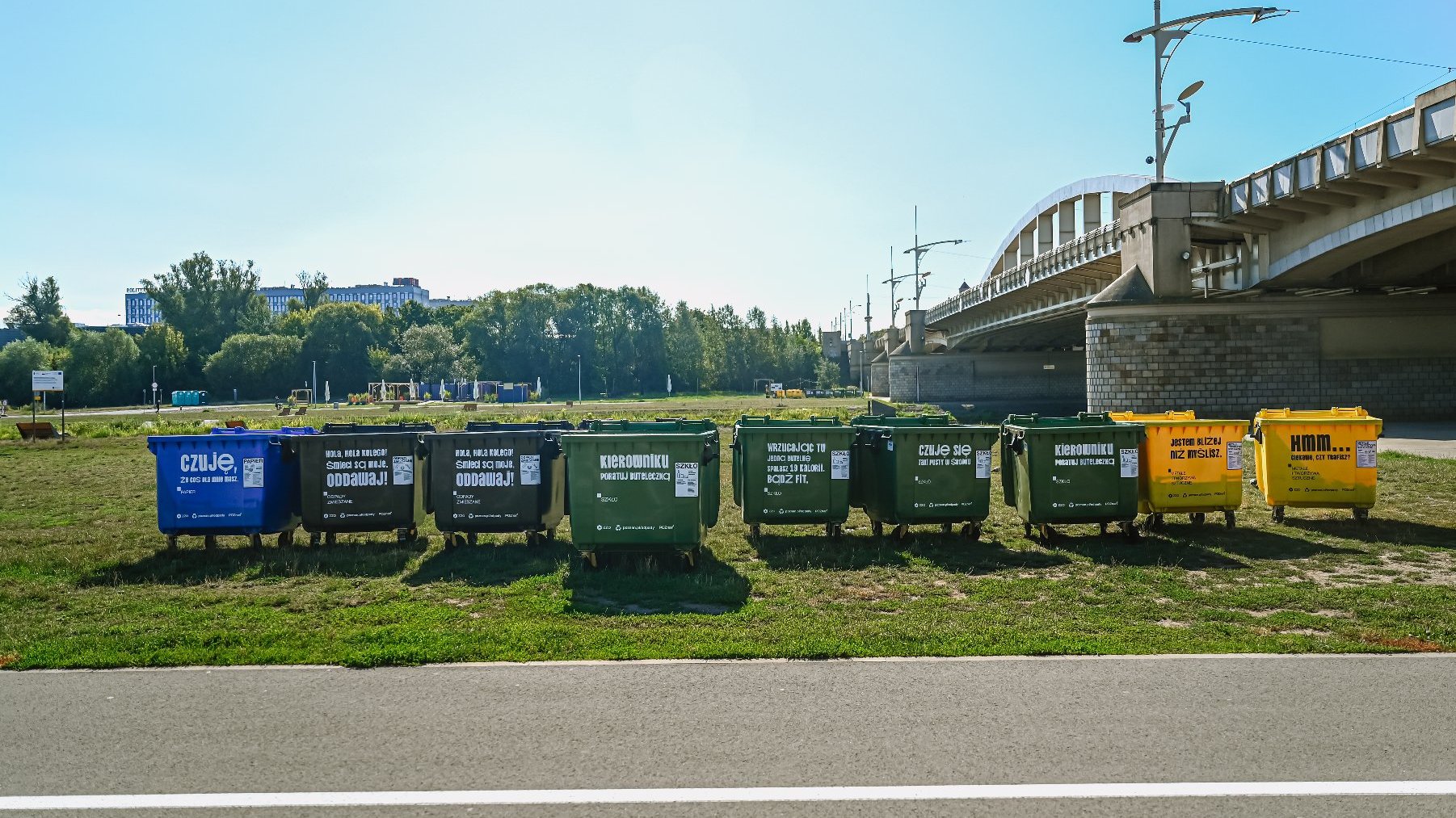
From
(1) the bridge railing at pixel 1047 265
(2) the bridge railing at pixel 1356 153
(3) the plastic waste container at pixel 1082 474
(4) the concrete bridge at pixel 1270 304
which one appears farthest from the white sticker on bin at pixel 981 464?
(1) the bridge railing at pixel 1047 265

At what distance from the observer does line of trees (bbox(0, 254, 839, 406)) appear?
4097 inches

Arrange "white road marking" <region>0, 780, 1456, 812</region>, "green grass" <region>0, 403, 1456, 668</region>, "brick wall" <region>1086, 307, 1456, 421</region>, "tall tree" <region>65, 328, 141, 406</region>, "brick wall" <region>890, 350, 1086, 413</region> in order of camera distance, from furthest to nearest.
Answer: "tall tree" <region>65, 328, 141, 406</region> → "brick wall" <region>890, 350, 1086, 413</region> → "brick wall" <region>1086, 307, 1456, 421</region> → "green grass" <region>0, 403, 1456, 668</region> → "white road marking" <region>0, 780, 1456, 812</region>

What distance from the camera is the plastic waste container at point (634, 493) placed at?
29.0ft

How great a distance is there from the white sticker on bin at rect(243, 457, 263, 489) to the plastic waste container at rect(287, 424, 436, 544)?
16.0 inches

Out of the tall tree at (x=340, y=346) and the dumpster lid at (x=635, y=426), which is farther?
the tall tree at (x=340, y=346)

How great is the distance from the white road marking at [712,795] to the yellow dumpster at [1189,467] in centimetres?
706

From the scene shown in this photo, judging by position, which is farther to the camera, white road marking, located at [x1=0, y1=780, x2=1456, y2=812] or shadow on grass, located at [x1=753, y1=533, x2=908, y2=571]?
shadow on grass, located at [x1=753, y1=533, x2=908, y2=571]

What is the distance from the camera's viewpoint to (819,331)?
171250 millimetres

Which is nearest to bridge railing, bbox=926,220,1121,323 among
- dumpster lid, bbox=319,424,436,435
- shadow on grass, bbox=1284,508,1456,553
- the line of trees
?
shadow on grass, bbox=1284,508,1456,553

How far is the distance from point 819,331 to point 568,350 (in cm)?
7058

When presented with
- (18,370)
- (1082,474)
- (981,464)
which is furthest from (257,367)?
(1082,474)

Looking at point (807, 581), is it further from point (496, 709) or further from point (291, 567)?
point (291, 567)

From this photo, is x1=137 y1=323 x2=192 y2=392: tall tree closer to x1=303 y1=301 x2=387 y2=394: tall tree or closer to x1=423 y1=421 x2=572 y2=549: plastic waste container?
x1=303 y1=301 x2=387 y2=394: tall tree

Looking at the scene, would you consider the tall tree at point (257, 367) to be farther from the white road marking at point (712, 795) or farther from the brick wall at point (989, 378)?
the white road marking at point (712, 795)
